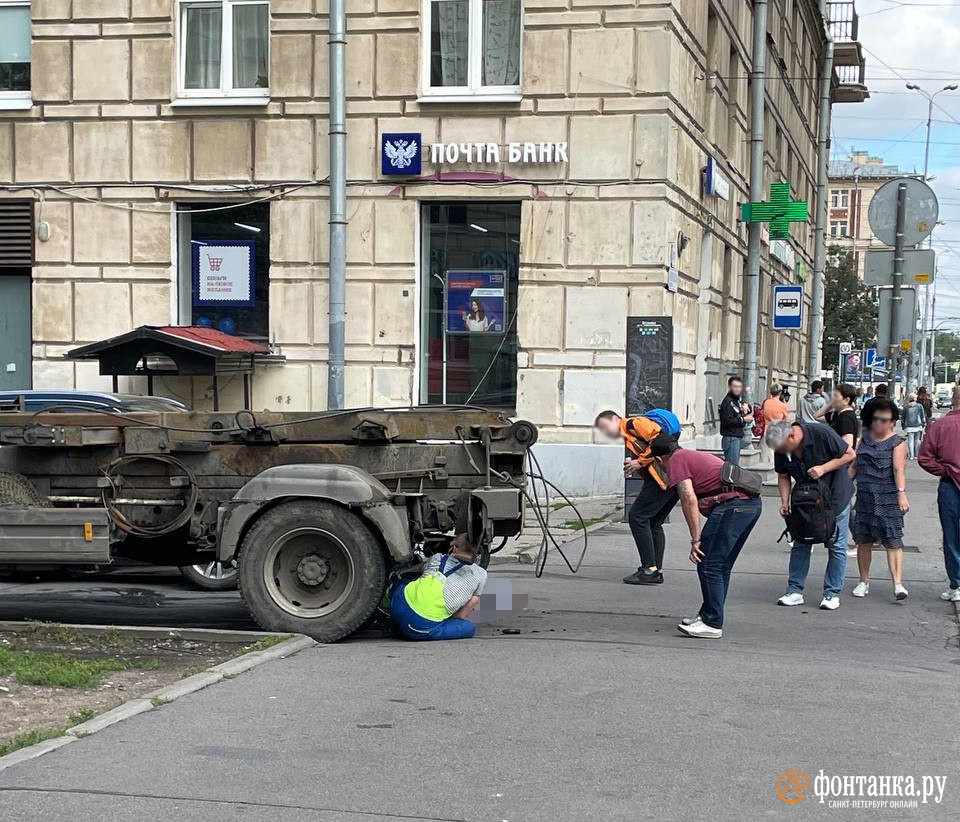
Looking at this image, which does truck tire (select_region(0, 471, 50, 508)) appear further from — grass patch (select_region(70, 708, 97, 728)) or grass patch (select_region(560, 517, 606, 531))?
grass patch (select_region(560, 517, 606, 531))

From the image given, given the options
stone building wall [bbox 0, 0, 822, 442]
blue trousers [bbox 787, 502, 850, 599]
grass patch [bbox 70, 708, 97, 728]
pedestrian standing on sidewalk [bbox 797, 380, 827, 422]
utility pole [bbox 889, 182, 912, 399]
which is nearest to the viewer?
grass patch [bbox 70, 708, 97, 728]

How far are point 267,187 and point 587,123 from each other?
462cm

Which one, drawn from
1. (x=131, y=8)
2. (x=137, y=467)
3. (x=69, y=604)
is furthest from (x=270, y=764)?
(x=131, y=8)

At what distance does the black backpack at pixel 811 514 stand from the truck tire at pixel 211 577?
4.61 meters

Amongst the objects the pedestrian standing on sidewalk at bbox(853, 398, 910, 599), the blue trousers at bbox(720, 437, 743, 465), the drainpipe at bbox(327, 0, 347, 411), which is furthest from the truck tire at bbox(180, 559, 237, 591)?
the blue trousers at bbox(720, 437, 743, 465)

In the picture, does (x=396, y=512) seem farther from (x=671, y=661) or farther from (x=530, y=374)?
(x=530, y=374)

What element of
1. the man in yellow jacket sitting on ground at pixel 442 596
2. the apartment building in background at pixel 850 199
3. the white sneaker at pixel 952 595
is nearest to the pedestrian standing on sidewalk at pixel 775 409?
the white sneaker at pixel 952 595

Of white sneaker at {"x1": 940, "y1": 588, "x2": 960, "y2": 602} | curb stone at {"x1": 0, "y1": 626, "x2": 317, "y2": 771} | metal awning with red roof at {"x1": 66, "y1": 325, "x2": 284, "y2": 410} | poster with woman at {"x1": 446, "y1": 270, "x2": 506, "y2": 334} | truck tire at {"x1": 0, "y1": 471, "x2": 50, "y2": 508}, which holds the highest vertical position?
poster with woman at {"x1": 446, "y1": 270, "x2": 506, "y2": 334}

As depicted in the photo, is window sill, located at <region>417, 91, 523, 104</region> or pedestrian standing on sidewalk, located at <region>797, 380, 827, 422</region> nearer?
window sill, located at <region>417, 91, 523, 104</region>

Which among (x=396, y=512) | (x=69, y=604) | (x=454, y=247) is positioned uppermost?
(x=454, y=247)

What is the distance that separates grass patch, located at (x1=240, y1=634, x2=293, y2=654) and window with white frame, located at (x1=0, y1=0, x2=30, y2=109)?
526 inches

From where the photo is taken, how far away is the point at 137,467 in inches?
348

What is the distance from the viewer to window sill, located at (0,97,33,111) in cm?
1864

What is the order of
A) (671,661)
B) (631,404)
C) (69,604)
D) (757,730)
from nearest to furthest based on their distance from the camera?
(757,730)
(671,661)
(69,604)
(631,404)
